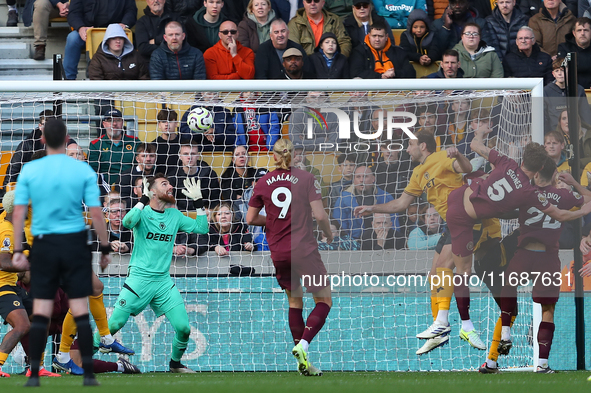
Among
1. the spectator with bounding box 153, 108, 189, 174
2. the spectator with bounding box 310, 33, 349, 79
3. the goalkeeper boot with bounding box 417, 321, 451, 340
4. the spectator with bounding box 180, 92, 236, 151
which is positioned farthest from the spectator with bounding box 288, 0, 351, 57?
the goalkeeper boot with bounding box 417, 321, 451, 340

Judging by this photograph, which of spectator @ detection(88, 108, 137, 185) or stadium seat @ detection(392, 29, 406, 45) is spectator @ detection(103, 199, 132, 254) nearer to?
spectator @ detection(88, 108, 137, 185)

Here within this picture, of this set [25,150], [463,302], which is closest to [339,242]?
[463,302]

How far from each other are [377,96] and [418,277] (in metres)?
2.01

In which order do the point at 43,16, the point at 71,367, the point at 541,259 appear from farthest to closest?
the point at 43,16 → the point at 71,367 → the point at 541,259

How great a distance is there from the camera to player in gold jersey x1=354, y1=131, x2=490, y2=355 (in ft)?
26.1

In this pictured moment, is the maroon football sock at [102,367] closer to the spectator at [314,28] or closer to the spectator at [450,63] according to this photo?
the spectator at [314,28]

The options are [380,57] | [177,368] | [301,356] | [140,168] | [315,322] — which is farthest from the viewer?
[380,57]

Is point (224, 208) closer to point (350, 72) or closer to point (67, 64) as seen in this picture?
point (350, 72)

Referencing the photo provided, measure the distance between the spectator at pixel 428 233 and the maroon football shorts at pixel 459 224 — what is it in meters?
0.55

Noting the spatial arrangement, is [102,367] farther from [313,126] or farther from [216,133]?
[313,126]

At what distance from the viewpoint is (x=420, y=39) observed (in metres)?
11.4

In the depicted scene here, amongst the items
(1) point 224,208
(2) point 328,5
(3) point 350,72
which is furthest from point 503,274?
(2) point 328,5

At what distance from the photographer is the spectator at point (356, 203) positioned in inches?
344

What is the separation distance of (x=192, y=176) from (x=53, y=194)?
3913 millimetres
